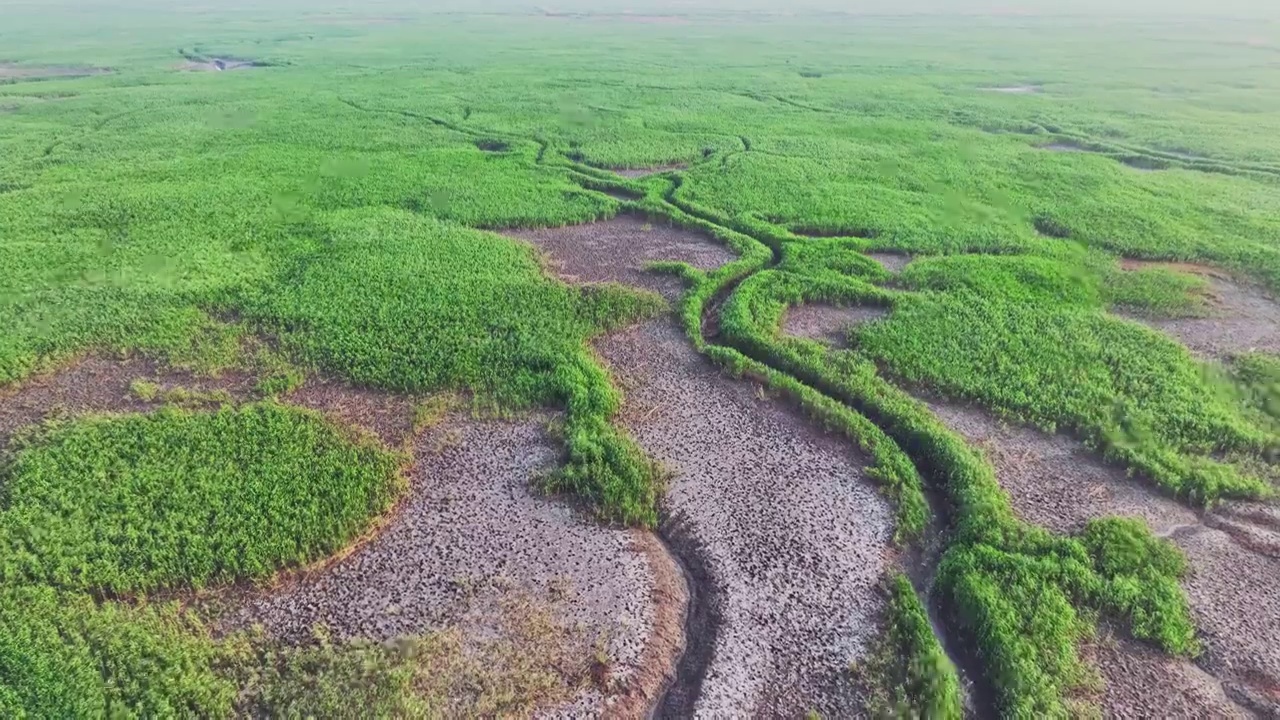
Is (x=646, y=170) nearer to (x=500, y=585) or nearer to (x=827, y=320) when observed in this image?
(x=827, y=320)

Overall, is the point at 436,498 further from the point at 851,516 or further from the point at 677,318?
the point at 677,318

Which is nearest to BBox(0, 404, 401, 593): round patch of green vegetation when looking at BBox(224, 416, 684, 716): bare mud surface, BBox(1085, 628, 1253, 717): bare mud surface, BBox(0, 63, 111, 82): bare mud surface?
BBox(224, 416, 684, 716): bare mud surface

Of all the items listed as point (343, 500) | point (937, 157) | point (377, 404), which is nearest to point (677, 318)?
point (377, 404)

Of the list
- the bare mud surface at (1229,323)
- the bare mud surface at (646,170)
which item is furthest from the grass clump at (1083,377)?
the bare mud surface at (646,170)

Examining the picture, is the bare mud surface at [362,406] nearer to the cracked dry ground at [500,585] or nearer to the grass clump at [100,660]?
the cracked dry ground at [500,585]

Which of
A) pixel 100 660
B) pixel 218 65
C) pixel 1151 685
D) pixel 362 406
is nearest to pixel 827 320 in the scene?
pixel 1151 685
